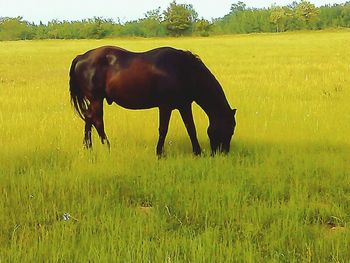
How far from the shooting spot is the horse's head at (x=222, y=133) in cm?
704

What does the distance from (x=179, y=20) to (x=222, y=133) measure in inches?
3461

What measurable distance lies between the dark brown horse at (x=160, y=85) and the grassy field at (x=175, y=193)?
1.43 feet

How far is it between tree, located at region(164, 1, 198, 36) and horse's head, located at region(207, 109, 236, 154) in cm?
8670

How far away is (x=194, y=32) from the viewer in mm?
89375

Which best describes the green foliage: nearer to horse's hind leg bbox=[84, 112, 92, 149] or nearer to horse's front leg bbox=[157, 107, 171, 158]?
horse's hind leg bbox=[84, 112, 92, 149]

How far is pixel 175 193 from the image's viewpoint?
5.17m

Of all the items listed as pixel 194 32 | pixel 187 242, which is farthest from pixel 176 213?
pixel 194 32

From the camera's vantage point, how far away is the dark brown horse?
694 centimetres

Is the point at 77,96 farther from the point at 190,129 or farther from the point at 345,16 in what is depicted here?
the point at 345,16

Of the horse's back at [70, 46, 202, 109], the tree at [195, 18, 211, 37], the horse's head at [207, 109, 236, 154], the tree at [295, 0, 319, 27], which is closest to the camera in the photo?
the horse's back at [70, 46, 202, 109]

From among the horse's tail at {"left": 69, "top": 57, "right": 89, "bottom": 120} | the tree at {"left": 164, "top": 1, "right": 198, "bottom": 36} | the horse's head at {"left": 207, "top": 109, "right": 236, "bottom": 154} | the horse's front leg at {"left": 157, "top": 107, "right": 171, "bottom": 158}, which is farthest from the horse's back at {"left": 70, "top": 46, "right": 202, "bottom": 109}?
the tree at {"left": 164, "top": 1, "right": 198, "bottom": 36}

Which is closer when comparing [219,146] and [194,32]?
[219,146]

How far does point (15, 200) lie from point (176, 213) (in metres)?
1.63

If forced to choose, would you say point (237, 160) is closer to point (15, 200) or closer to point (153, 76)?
point (153, 76)
